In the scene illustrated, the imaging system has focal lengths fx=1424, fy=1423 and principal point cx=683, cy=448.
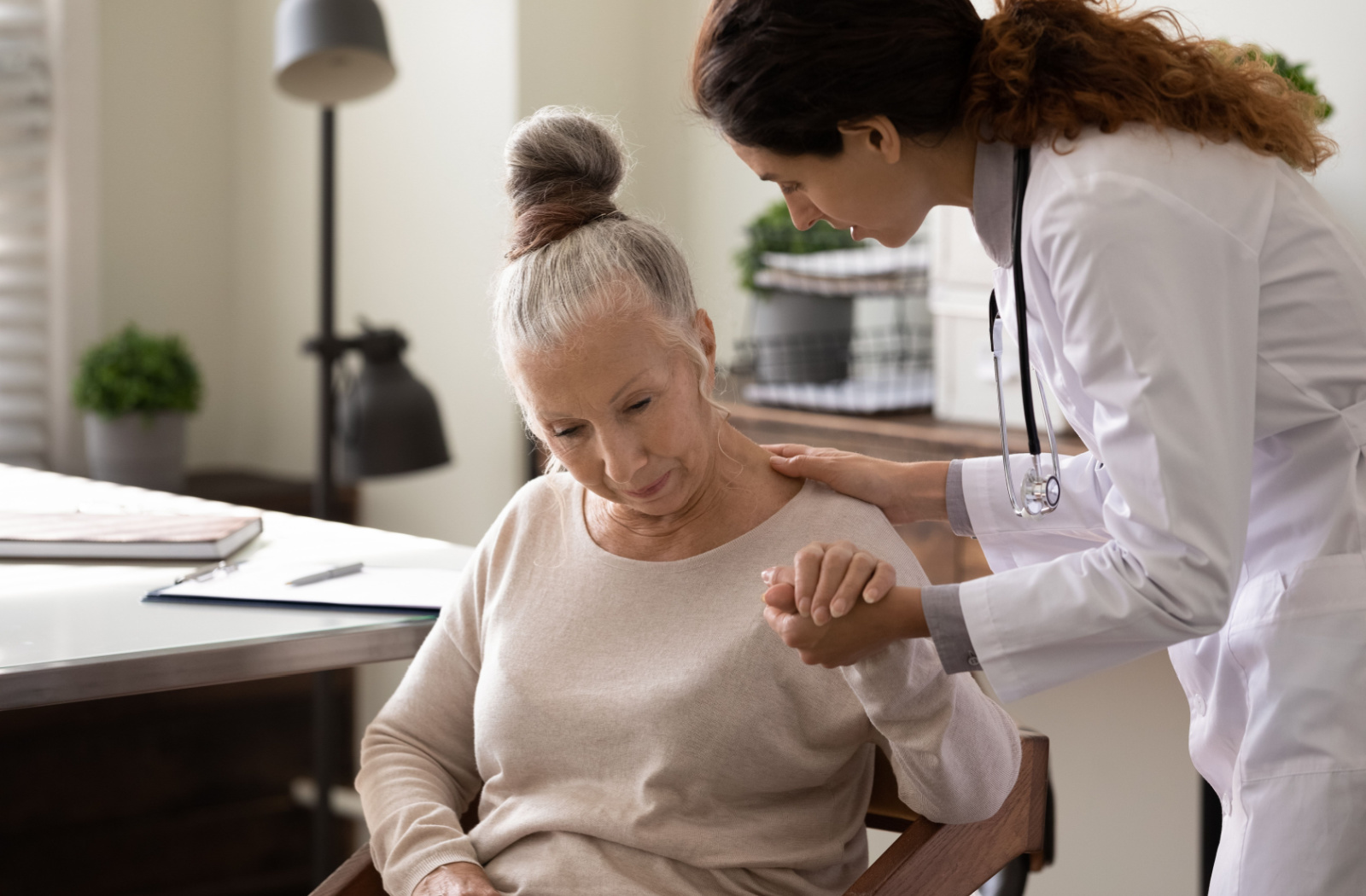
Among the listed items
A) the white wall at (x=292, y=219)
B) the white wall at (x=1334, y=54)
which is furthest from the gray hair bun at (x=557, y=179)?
the white wall at (x=292, y=219)

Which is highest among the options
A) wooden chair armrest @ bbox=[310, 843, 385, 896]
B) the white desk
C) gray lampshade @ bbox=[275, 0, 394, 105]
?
gray lampshade @ bbox=[275, 0, 394, 105]

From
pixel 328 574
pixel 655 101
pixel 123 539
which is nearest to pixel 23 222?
pixel 655 101

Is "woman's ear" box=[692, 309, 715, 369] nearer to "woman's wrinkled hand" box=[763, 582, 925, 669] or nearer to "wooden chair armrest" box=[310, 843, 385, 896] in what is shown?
"woman's wrinkled hand" box=[763, 582, 925, 669]

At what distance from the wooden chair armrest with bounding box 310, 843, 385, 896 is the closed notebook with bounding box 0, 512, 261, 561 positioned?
0.50 m

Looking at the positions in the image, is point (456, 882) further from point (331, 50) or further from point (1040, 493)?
point (331, 50)

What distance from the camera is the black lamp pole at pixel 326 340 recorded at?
248 cm

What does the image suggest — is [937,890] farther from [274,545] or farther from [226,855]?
[226,855]

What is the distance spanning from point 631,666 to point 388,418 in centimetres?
121

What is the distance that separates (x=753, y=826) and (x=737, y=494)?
12.0 inches

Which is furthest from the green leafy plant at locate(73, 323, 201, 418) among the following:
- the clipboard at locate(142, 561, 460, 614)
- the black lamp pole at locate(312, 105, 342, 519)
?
the clipboard at locate(142, 561, 460, 614)

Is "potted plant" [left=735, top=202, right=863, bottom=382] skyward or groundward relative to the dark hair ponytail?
groundward

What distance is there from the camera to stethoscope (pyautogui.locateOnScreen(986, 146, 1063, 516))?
3.61ft

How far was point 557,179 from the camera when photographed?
4.42ft

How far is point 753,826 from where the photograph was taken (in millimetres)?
1251
